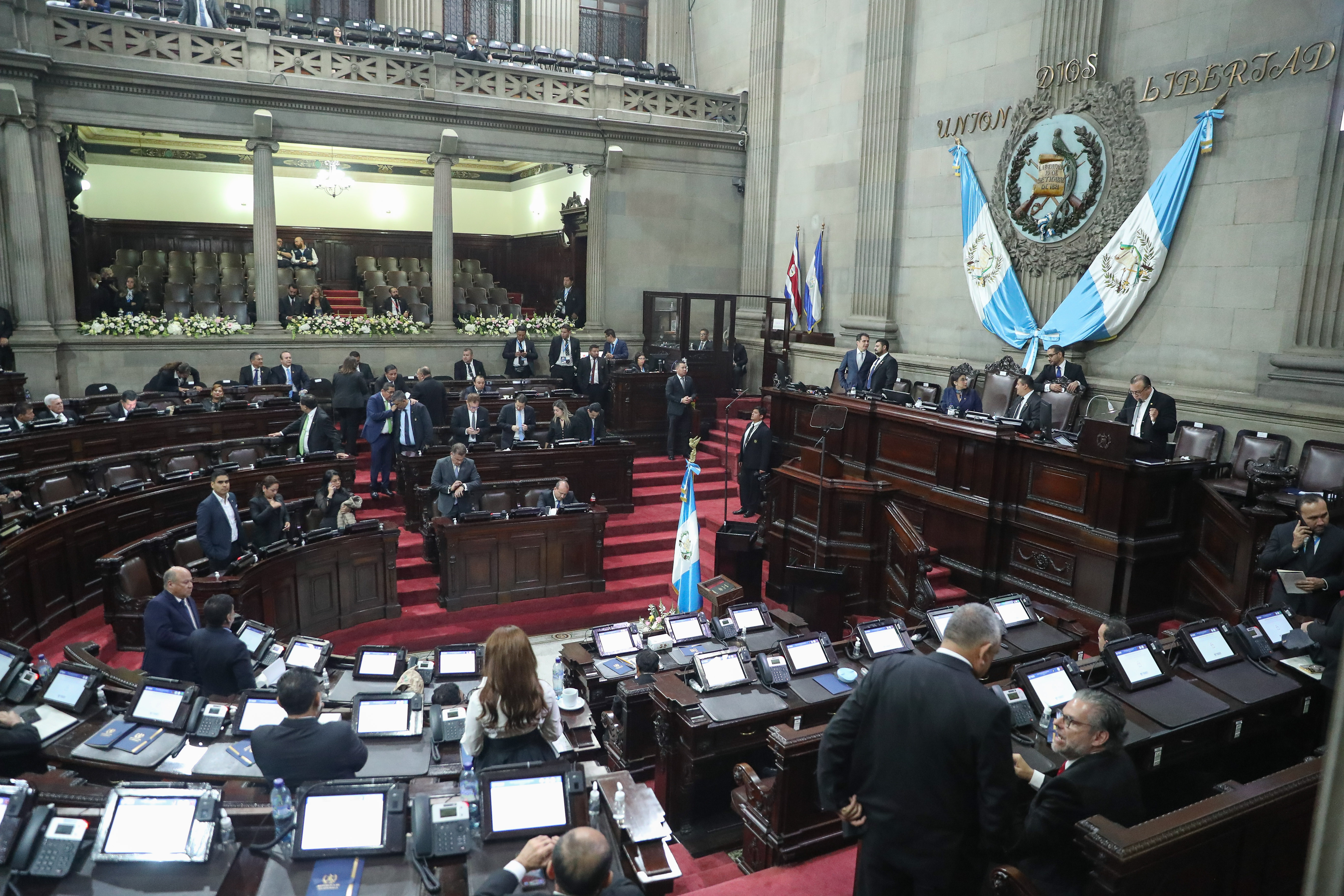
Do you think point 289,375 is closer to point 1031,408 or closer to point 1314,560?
point 1031,408

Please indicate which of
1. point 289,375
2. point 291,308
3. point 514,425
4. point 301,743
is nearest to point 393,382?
point 514,425

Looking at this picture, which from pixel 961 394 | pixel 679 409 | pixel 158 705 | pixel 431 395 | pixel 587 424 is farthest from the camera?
pixel 679 409

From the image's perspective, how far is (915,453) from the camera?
9328 mm

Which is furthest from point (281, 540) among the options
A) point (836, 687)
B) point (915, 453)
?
point (915, 453)

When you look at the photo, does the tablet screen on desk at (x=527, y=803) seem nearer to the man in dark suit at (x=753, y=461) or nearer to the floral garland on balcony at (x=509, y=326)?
the man in dark suit at (x=753, y=461)

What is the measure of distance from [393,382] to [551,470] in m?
2.50

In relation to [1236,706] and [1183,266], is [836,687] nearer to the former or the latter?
[1236,706]

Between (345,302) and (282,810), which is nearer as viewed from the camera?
(282,810)

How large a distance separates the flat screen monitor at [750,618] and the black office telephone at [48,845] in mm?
4264

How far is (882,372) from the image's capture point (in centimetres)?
1145

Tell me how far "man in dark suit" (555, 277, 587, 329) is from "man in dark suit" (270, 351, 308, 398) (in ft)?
18.3

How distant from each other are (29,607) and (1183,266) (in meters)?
11.9

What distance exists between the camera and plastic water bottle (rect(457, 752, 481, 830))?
3551 mm

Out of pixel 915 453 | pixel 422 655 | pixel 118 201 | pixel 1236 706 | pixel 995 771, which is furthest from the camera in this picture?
pixel 118 201
